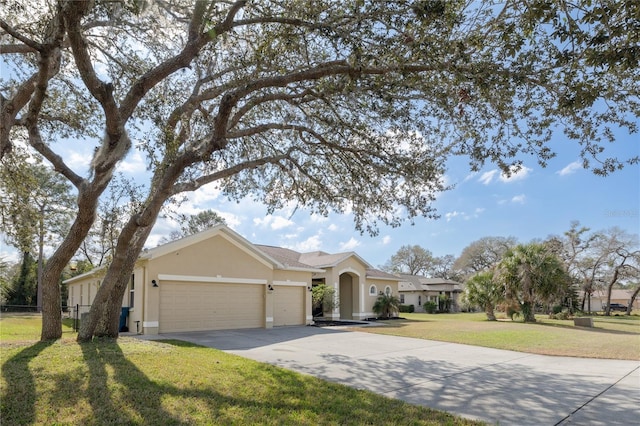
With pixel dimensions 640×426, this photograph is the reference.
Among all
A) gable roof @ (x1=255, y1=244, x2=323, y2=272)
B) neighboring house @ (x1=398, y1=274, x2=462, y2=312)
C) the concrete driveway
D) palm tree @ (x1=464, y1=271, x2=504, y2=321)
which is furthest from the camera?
neighboring house @ (x1=398, y1=274, x2=462, y2=312)

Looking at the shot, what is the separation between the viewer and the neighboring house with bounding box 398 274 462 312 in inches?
1695

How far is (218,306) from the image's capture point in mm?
17969

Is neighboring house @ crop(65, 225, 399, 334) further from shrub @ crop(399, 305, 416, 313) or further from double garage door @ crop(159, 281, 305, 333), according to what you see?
shrub @ crop(399, 305, 416, 313)

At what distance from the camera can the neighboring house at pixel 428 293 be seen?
43062mm

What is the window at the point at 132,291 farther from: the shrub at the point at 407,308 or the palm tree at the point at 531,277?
the shrub at the point at 407,308

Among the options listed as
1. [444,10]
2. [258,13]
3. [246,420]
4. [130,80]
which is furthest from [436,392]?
[130,80]

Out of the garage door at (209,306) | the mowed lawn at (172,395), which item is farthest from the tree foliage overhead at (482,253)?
the mowed lawn at (172,395)

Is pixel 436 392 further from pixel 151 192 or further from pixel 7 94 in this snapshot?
pixel 7 94

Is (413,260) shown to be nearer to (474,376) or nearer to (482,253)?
(482,253)

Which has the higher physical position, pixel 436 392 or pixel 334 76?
pixel 334 76

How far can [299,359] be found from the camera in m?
10.4

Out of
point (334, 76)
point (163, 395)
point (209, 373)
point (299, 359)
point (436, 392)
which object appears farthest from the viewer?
point (299, 359)

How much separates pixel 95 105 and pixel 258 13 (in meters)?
6.58

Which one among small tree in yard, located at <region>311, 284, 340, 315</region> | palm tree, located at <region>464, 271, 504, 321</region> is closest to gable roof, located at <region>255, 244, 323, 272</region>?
small tree in yard, located at <region>311, 284, 340, 315</region>
